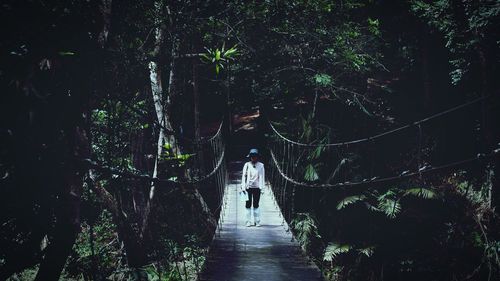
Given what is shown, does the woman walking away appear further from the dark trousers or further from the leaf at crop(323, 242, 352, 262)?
the leaf at crop(323, 242, 352, 262)

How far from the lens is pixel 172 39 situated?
14.8 feet

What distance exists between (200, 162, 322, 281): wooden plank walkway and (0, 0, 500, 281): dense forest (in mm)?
580

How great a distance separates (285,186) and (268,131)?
431 cm

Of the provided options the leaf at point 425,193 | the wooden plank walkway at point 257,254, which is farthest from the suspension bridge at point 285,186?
the leaf at point 425,193

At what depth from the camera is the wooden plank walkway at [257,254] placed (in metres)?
3.11

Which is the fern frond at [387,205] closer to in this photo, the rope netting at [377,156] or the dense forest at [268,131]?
the dense forest at [268,131]

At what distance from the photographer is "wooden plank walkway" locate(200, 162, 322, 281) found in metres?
3.11

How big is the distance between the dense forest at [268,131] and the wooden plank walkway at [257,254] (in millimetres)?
580

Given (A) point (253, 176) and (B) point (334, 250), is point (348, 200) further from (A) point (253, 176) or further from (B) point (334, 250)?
(A) point (253, 176)

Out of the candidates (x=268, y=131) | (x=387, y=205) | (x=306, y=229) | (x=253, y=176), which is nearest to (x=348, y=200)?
(x=387, y=205)

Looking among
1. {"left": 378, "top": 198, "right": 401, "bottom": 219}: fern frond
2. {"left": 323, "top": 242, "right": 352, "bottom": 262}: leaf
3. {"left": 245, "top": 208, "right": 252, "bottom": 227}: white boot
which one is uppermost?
{"left": 378, "top": 198, "right": 401, "bottom": 219}: fern frond

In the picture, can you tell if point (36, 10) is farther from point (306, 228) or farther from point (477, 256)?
point (477, 256)

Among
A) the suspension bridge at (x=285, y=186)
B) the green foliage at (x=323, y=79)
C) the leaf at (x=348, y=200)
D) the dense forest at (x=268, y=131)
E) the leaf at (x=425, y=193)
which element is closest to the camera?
the dense forest at (x=268, y=131)

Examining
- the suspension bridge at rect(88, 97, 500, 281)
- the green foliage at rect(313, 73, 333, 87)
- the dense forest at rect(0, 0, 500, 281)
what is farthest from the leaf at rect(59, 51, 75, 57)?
the green foliage at rect(313, 73, 333, 87)
